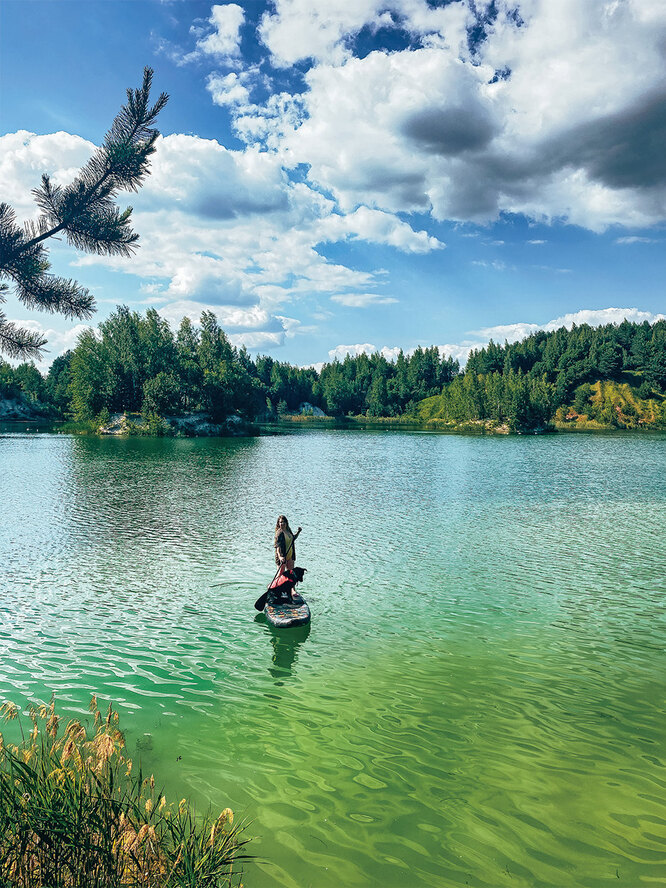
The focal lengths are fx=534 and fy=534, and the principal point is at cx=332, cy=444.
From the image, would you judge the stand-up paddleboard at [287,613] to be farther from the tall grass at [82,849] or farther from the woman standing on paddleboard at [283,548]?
the tall grass at [82,849]

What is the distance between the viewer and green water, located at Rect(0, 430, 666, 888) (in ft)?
28.8

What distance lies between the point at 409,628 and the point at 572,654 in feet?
16.6

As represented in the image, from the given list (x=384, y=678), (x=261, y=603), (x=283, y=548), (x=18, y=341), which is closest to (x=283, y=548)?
(x=283, y=548)

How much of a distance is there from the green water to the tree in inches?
340

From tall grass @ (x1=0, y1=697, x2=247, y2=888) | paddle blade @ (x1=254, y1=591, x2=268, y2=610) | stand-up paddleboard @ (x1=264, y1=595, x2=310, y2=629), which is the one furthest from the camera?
paddle blade @ (x1=254, y1=591, x2=268, y2=610)

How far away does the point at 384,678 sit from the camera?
14500 mm

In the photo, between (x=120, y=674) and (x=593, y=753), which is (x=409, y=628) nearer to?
(x=593, y=753)

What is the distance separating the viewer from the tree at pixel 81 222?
6953 millimetres

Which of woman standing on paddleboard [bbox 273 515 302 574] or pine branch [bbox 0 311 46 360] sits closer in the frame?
pine branch [bbox 0 311 46 360]

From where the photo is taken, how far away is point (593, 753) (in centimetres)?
1112

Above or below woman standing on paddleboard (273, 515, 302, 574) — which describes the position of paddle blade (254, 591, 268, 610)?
below

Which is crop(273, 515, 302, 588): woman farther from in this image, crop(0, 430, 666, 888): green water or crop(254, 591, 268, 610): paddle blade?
crop(0, 430, 666, 888): green water


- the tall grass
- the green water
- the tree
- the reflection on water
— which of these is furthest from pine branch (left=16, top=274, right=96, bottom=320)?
the reflection on water

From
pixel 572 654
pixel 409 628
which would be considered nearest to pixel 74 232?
pixel 409 628
